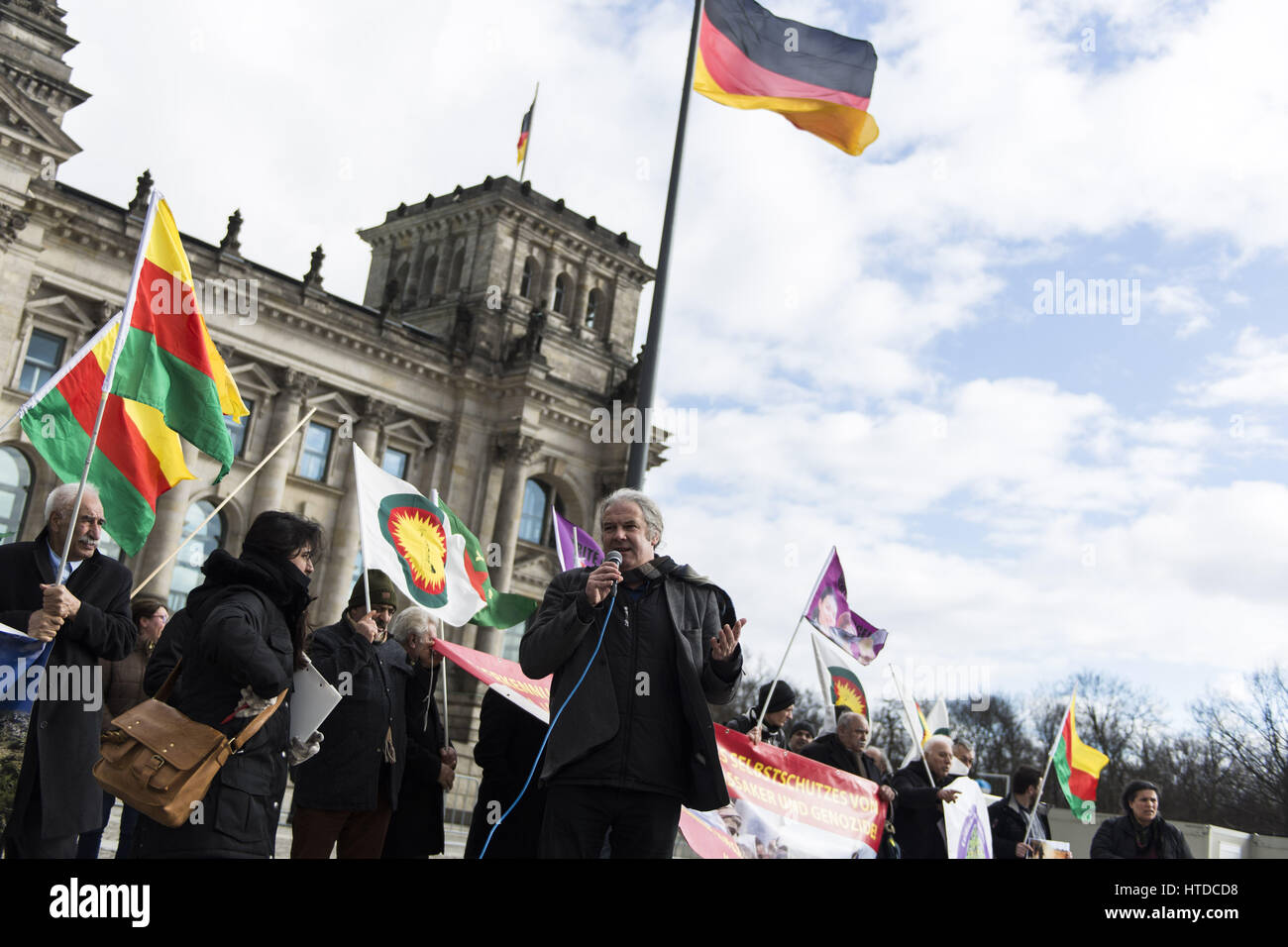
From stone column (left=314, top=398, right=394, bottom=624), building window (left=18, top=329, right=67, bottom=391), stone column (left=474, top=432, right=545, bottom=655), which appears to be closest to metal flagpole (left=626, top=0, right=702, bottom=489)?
building window (left=18, top=329, right=67, bottom=391)

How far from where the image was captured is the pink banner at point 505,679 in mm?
7203

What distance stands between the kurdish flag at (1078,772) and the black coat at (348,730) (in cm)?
1003

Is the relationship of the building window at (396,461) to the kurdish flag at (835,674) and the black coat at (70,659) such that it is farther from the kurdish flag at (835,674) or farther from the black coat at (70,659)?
the black coat at (70,659)

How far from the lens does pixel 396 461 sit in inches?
1547

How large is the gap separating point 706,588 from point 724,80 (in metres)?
8.39

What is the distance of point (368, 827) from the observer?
Result: 269 inches

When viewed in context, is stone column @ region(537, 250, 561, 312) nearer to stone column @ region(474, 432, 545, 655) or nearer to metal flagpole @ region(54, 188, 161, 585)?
stone column @ region(474, 432, 545, 655)

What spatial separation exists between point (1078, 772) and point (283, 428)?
2692 cm

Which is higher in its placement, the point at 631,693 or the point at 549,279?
the point at 549,279

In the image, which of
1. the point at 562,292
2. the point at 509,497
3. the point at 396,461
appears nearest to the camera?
the point at 396,461

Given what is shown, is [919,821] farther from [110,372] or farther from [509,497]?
[509,497]

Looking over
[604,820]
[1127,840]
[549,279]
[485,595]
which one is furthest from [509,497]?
[604,820]
